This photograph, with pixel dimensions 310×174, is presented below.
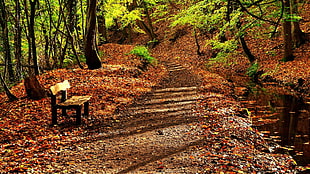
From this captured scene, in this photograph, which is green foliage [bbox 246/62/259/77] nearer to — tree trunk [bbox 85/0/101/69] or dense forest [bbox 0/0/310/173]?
dense forest [bbox 0/0/310/173]

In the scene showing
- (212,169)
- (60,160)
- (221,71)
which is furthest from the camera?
(221,71)

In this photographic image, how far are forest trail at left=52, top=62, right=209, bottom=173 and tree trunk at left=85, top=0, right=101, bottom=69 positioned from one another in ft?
17.9

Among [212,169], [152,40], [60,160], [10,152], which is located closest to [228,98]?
[212,169]

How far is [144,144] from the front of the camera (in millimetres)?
5461

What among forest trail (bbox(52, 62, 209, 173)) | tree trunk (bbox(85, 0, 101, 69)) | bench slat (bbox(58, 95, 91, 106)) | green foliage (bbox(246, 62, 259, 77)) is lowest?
forest trail (bbox(52, 62, 209, 173))

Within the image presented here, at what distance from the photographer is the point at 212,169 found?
4.27 meters

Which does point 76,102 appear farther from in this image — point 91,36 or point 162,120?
point 91,36

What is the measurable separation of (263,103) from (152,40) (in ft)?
75.7

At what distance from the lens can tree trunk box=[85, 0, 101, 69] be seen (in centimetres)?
1269

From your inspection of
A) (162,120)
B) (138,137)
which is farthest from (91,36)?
(138,137)

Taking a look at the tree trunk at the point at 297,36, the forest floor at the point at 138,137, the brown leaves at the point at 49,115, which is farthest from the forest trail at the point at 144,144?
the tree trunk at the point at 297,36

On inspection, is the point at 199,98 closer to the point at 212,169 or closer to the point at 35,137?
the point at 212,169

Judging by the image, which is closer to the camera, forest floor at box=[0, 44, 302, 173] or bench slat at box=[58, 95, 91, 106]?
forest floor at box=[0, 44, 302, 173]

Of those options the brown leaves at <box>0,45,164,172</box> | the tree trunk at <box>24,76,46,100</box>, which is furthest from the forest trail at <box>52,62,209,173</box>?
the tree trunk at <box>24,76,46,100</box>
